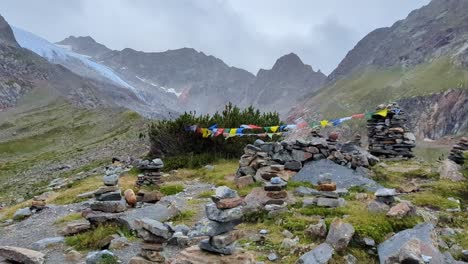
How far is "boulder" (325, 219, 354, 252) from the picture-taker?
9.41 meters

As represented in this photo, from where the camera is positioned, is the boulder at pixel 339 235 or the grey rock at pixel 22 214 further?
the grey rock at pixel 22 214

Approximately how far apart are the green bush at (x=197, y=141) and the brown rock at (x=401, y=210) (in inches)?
591

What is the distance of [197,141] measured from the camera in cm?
2816

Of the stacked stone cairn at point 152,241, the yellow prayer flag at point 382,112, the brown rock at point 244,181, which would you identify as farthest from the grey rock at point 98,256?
the yellow prayer flag at point 382,112

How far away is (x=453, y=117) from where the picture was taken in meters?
159

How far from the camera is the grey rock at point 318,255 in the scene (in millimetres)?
8664

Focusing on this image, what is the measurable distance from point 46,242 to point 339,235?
23.5 feet

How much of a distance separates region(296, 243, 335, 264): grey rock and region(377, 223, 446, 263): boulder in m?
1.05

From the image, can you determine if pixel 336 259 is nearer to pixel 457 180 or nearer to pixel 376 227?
pixel 376 227

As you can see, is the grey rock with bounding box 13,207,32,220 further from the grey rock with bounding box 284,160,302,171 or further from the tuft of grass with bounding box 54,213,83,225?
the grey rock with bounding box 284,160,302,171

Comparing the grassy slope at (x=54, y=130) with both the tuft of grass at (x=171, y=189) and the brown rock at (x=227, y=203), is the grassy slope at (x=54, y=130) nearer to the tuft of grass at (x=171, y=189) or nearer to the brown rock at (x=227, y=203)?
the tuft of grass at (x=171, y=189)

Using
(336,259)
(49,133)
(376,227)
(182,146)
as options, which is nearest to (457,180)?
(376,227)

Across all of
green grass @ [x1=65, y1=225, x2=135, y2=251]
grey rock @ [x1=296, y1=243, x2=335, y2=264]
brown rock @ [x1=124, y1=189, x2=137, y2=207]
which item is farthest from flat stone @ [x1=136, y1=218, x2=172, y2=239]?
brown rock @ [x1=124, y1=189, x2=137, y2=207]

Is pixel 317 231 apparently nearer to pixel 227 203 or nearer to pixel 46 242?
pixel 227 203
